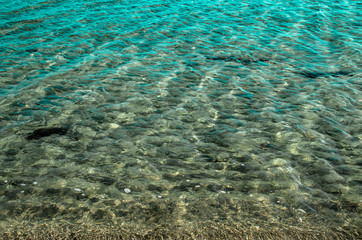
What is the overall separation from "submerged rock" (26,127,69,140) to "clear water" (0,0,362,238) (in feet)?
0.26

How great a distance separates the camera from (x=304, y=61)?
13.1 metres

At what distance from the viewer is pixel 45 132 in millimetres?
8703

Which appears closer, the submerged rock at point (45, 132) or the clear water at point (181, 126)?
the clear water at point (181, 126)

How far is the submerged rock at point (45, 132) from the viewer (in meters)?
8.53

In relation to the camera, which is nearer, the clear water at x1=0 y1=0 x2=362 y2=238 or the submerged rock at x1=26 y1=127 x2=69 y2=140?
the clear water at x1=0 y1=0 x2=362 y2=238

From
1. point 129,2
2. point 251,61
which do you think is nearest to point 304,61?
point 251,61

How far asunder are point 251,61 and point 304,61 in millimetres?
2017

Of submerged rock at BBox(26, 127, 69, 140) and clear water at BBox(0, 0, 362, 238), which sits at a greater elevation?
submerged rock at BBox(26, 127, 69, 140)

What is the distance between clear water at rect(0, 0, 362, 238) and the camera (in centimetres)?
643

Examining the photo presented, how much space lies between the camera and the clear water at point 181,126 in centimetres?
643

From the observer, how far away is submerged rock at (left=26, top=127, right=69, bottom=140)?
8531mm

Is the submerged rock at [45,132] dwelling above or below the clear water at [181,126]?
above

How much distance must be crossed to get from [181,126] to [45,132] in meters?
3.48

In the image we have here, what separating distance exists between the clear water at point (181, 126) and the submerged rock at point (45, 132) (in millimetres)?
78
